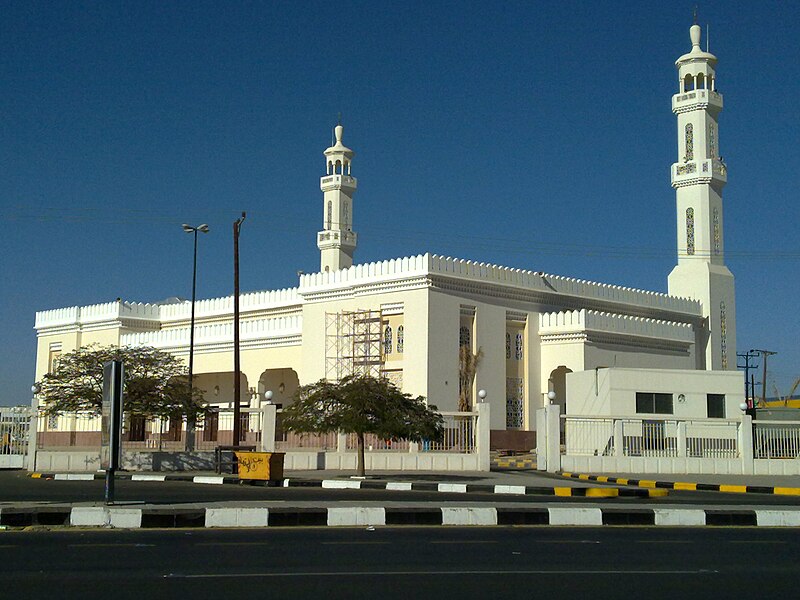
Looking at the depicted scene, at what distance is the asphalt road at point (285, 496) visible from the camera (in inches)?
583

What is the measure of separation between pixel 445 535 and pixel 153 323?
39193mm

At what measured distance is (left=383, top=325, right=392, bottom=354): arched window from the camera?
35.4 m

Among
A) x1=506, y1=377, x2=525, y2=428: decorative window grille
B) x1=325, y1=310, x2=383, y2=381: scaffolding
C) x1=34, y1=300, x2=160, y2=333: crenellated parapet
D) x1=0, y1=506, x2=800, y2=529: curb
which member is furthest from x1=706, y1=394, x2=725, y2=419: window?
x1=34, y1=300, x2=160, y2=333: crenellated parapet

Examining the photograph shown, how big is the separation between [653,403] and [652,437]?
6.32 meters

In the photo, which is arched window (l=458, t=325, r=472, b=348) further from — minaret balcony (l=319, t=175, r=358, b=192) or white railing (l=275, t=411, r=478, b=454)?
minaret balcony (l=319, t=175, r=358, b=192)

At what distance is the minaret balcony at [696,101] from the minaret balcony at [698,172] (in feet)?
8.01

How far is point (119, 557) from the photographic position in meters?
8.34

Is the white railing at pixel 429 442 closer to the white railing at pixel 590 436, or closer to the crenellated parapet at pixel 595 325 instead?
the white railing at pixel 590 436

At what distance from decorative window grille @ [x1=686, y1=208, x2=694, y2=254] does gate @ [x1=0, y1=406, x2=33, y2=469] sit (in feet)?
96.5

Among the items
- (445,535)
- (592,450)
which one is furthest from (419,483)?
(445,535)

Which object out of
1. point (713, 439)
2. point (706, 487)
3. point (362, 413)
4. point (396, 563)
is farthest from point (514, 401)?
point (396, 563)

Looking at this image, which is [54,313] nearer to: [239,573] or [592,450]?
[592,450]

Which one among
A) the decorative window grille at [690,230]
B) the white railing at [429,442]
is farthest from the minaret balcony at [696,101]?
the white railing at [429,442]

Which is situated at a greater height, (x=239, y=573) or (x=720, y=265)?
(x=720, y=265)
